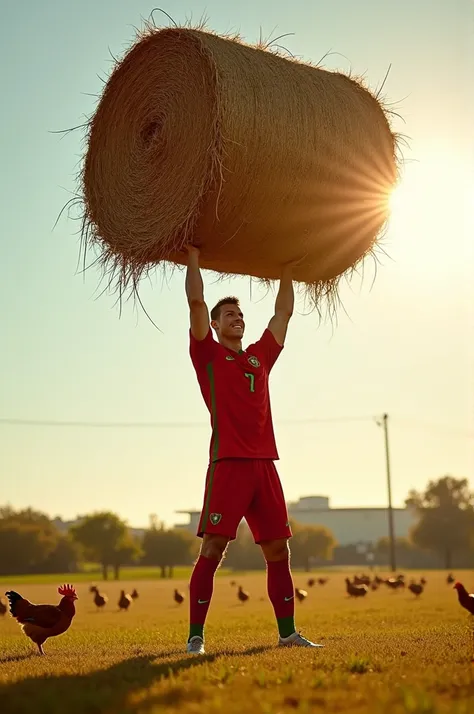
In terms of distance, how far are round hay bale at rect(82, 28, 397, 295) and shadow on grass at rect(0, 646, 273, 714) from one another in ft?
10.1

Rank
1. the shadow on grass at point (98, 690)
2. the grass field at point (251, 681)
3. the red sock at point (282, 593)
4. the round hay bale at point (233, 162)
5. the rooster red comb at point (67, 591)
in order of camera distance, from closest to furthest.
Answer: the grass field at point (251, 681)
the shadow on grass at point (98, 690)
the red sock at point (282, 593)
the round hay bale at point (233, 162)
the rooster red comb at point (67, 591)

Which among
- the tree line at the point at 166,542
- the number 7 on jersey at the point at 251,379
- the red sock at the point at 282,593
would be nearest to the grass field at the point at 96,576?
the tree line at the point at 166,542

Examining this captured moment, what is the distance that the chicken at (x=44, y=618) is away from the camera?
7.36m

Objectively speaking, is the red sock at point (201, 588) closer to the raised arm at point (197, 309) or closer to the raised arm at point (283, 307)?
the raised arm at point (197, 309)

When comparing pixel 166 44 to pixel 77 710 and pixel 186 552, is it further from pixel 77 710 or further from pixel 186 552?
pixel 186 552

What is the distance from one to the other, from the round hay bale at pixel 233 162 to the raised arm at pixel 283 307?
129 mm

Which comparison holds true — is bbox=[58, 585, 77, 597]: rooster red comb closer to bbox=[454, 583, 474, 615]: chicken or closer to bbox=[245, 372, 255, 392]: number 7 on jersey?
bbox=[245, 372, 255, 392]: number 7 on jersey

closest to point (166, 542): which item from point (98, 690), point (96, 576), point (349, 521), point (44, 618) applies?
point (96, 576)

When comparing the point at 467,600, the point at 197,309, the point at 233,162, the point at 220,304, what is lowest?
the point at 467,600

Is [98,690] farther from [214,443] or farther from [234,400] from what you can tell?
[234,400]

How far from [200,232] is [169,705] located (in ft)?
12.3

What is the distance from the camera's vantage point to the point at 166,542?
214 ft

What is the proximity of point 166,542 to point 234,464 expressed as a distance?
197 ft

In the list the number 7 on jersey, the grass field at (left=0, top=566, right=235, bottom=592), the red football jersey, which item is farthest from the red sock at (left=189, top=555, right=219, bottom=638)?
the grass field at (left=0, top=566, right=235, bottom=592)
